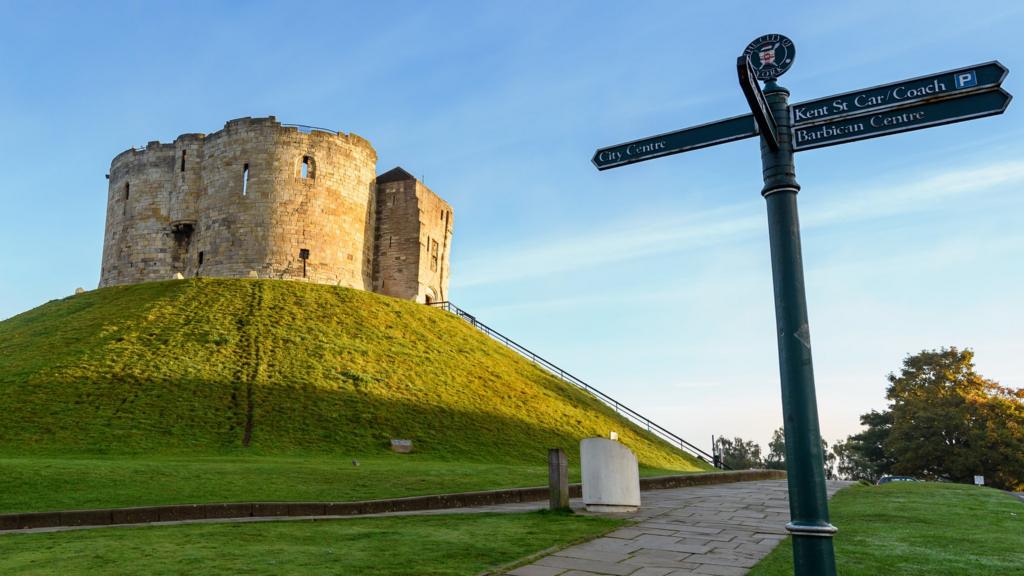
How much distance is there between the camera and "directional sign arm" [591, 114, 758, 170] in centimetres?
440

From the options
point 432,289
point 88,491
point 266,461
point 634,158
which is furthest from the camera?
point 432,289

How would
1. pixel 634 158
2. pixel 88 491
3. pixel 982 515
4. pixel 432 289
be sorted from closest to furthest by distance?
pixel 634 158 < pixel 982 515 < pixel 88 491 < pixel 432 289

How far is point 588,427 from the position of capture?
30.6 metres

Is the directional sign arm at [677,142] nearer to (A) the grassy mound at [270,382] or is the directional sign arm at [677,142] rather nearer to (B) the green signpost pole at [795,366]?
(B) the green signpost pole at [795,366]

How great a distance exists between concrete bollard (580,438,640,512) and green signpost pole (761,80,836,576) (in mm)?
7199

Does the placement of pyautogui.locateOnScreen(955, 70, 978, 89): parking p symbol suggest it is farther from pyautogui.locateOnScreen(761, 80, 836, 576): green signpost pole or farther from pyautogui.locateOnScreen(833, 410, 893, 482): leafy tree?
pyautogui.locateOnScreen(833, 410, 893, 482): leafy tree

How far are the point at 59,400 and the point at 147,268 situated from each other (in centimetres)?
2366

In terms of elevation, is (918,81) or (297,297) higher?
(297,297)

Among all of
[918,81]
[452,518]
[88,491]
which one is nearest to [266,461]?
[88,491]

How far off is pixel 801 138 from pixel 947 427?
52987 millimetres

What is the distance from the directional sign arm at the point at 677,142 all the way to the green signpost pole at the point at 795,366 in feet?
0.72

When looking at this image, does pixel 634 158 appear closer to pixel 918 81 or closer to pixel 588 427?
Result: pixel 918 81

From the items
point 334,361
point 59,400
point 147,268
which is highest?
point 147,268

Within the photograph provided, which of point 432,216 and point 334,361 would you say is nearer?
point 334,361
